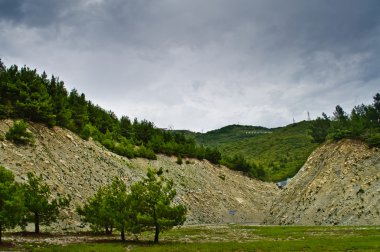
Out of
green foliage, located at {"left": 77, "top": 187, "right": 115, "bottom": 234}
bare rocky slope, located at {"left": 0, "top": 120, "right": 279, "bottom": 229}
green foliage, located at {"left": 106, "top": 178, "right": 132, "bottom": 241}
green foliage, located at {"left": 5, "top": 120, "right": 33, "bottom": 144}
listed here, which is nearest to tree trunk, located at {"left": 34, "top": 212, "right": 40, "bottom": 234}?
bare rocky slope, located at {"left": 0, "top": 120, "right": 279, "bottom": 229}

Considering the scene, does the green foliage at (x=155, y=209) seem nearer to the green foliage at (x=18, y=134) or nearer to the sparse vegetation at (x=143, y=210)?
the sparse vegetation at (x=143, y=210)

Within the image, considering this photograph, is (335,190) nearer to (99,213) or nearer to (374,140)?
(374,140)

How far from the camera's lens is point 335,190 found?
8169 cm

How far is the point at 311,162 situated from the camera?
99250 mm

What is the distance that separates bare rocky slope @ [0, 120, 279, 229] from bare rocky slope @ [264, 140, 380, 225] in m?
21.9

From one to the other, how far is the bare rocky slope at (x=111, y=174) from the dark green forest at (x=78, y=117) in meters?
3.07

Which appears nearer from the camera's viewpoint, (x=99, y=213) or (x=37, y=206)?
(x=37, y=206)

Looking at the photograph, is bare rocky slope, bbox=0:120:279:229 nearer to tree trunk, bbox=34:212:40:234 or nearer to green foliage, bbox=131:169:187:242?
tree trunk, bbox=34:212:40:234

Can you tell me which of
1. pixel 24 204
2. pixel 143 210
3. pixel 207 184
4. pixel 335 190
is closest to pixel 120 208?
pixel 143 210

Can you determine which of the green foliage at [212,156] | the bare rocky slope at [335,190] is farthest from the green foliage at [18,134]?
the green foliage at [212,156]

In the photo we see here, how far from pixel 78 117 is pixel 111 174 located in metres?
23.1

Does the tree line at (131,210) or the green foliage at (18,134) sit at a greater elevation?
the green foliage at (18,134)

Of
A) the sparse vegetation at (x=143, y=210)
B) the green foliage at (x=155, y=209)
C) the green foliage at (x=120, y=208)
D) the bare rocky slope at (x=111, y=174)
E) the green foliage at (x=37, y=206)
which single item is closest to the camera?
the green foliage at (x=155, y=209)

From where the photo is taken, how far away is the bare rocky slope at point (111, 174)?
218 ft
